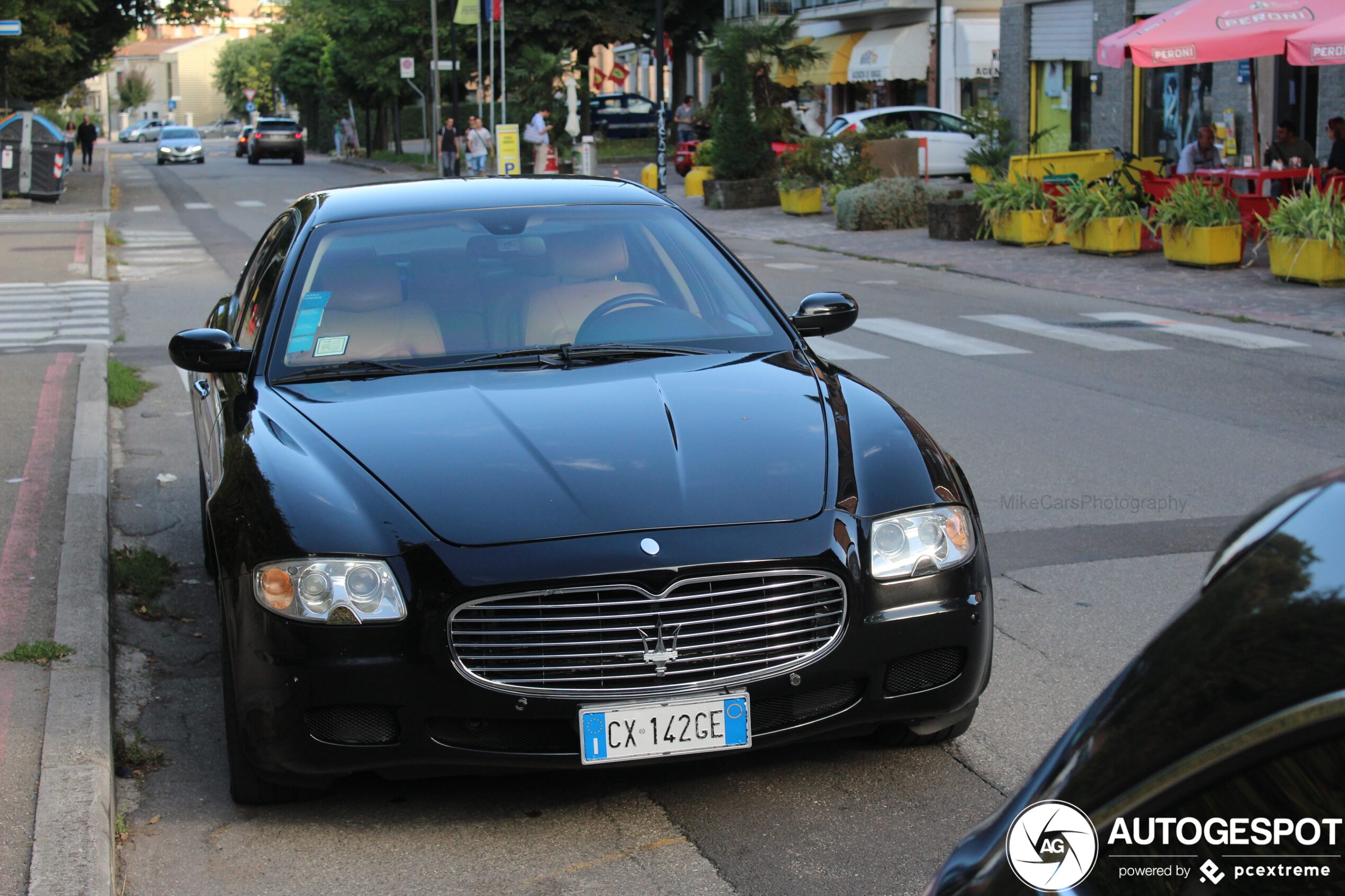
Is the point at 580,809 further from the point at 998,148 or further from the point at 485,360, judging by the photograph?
the point at 998,148

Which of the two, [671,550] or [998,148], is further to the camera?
[998,148]

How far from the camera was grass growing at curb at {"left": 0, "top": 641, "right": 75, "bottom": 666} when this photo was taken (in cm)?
482

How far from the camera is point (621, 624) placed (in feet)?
11.6

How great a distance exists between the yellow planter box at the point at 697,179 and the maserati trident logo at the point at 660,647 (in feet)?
91.8

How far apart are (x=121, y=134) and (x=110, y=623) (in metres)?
117

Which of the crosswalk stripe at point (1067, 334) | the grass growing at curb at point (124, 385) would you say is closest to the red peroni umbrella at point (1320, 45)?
the crosswalk stripe at point (1067, 334)

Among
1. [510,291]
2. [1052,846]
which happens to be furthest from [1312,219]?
[1052,846]

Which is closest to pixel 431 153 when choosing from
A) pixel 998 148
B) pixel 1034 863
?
pixel 998 148

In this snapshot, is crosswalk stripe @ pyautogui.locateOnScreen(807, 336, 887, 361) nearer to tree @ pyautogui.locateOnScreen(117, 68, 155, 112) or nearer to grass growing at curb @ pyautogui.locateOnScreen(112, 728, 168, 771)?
grass growing at curb @ pyautogui.locateOnScreen(112, 728, 168, 771)

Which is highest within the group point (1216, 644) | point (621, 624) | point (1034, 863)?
point (1216, 644)

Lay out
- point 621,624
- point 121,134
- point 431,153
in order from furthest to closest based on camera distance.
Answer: point 121,134, point 431,153, point 621,624

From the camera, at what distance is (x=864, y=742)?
4.20 meters

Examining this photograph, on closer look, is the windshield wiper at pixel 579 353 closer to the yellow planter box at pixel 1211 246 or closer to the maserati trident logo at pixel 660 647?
the maserati trident logo at pixel 660 647

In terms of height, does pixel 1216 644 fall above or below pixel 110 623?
above
